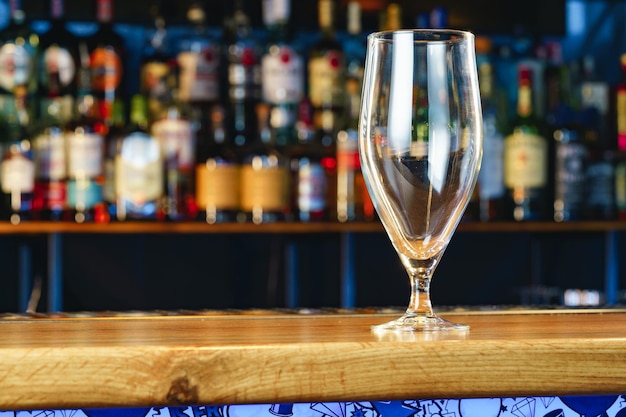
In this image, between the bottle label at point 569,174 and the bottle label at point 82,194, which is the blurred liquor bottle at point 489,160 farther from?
the bottle label at point 82,194

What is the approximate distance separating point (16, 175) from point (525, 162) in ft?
3.27

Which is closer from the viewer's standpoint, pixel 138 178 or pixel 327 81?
pixel 138 178

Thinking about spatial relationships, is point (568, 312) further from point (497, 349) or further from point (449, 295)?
point (449, 295)

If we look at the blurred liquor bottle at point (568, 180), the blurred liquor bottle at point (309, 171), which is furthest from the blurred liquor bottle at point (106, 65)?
the blurred liquor bottle at point (568, 180)

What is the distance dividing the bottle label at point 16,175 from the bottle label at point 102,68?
0.71 feet

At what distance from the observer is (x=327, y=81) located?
2.11m

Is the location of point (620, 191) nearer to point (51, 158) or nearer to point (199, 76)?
point (199, 76)

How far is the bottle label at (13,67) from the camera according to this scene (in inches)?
80.5

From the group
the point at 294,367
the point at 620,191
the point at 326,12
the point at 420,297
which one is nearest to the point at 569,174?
the point at 620,191

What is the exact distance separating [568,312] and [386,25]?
1508 mm

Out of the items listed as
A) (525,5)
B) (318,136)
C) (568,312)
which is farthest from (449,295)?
(568,312)

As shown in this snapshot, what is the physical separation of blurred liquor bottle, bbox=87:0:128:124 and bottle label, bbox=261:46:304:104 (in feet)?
0.98

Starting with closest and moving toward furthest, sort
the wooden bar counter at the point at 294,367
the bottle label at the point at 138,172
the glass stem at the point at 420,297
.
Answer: the wooden bar counter at the point at 294,367
the glass stem at the point at 420,297
the bottle label at the point at 138,172

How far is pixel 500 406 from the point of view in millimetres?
532
